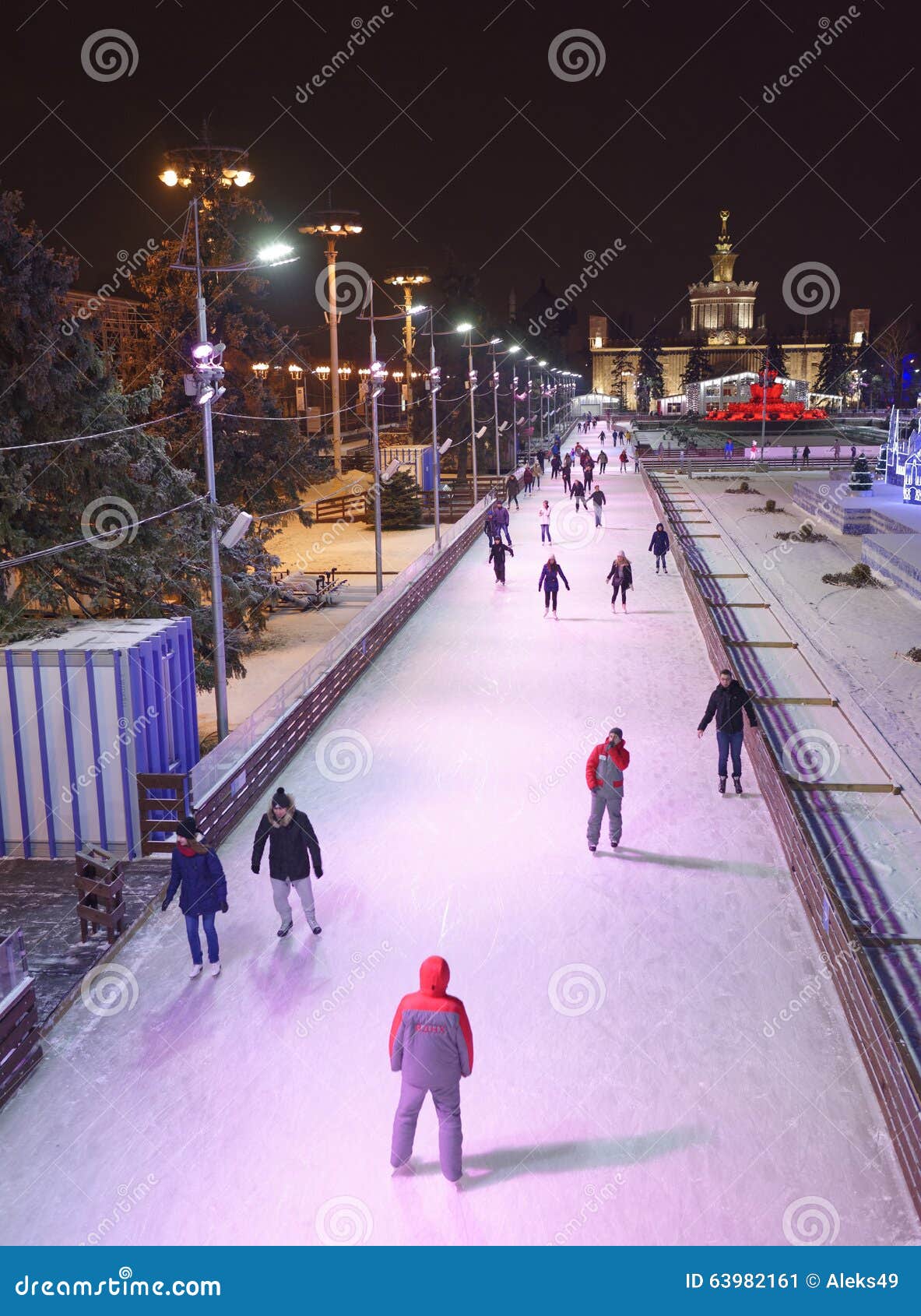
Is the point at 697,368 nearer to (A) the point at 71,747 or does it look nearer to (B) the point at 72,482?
(B) the point at 72,482

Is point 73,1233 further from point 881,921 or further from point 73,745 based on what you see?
point 881,921

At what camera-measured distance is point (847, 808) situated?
1263 centimetres

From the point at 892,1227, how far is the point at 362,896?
5.16 m

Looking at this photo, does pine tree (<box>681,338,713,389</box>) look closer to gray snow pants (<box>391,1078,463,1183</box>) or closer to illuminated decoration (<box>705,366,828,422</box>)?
illuminated decoration (<box>705,366,828,422</box>)

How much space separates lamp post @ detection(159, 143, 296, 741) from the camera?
469 inches

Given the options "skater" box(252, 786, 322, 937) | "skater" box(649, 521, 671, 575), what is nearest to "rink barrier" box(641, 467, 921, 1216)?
"skater" box(252, 786, 322, 937)

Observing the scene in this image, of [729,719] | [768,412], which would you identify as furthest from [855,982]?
[768,412]

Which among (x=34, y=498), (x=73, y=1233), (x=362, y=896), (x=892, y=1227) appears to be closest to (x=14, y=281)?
(x=34, y=498)

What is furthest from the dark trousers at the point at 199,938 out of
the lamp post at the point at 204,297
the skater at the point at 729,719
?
the skater at the point at 729,719

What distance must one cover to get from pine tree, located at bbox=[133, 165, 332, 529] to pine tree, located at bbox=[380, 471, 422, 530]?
47.0 feet

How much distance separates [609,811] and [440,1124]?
15.8ft

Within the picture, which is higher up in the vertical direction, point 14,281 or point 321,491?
point 14,281

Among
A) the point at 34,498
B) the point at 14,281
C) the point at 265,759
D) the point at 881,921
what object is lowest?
the point at 881,921

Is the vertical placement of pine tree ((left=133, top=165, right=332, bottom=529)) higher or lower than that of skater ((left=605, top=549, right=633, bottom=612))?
higher
